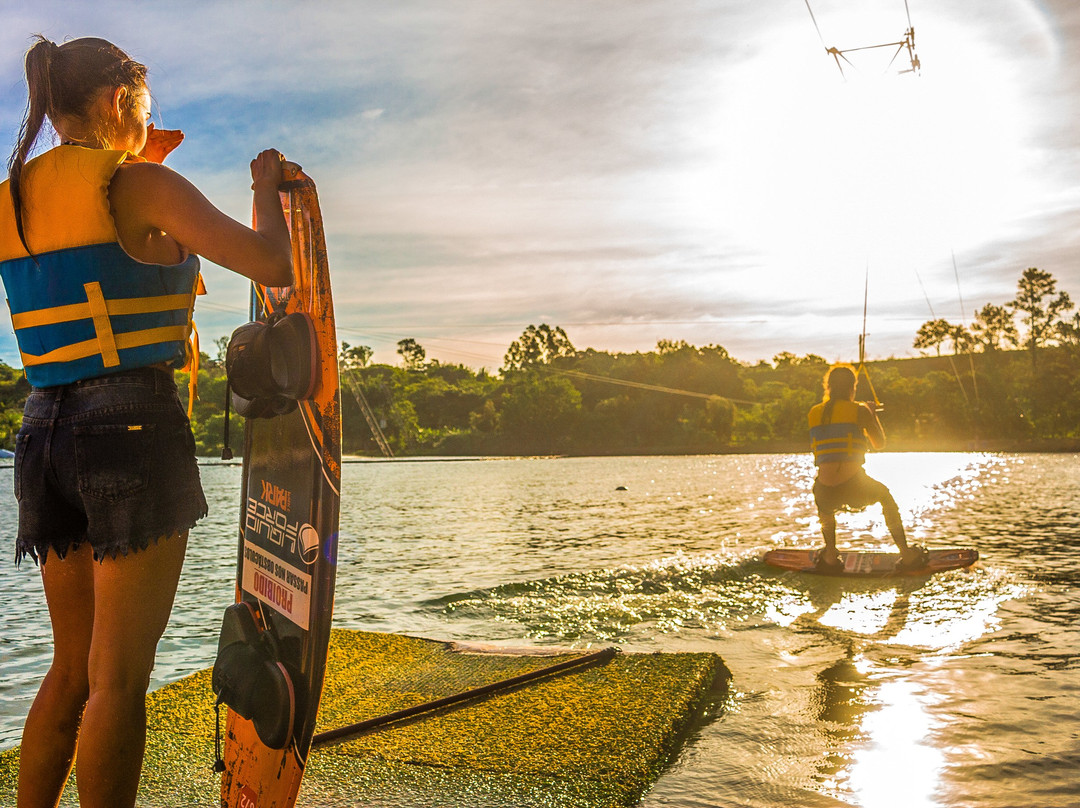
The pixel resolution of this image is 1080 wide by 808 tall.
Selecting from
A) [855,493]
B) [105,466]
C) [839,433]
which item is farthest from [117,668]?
[855,493]

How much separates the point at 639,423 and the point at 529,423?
15001 mm

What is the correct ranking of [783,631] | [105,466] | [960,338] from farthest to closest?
1. [960,338]
2. [783,631]
3. [105,466]

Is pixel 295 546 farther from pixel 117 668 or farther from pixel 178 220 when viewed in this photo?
pixel 178 220

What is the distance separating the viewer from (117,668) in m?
1.93

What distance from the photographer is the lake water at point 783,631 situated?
354 centimetres

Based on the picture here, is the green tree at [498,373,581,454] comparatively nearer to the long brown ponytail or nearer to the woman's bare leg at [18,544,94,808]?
the woman's bare leg at [18,544,94,808]

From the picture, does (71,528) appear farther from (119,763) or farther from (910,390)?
(910,390)

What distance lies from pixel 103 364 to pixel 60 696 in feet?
2.58

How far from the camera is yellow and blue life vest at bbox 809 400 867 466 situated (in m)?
8.12

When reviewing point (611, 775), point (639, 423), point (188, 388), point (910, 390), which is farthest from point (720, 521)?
point (639, 423)

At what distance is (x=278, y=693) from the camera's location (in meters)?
2.47

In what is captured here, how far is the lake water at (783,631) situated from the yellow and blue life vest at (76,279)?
229 cm

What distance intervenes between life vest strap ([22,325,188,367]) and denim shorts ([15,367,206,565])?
0.19 feet

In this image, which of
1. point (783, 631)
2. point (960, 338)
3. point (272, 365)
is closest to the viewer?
point (272, 365)
